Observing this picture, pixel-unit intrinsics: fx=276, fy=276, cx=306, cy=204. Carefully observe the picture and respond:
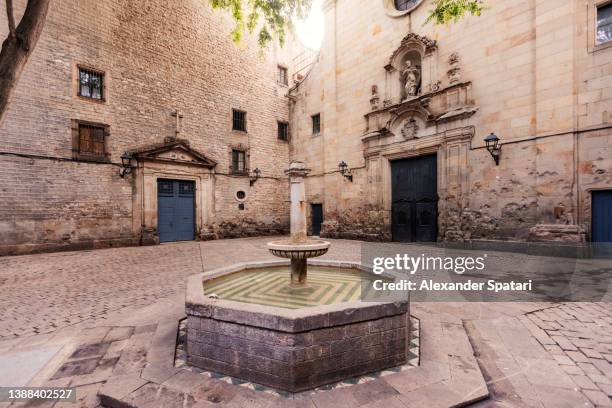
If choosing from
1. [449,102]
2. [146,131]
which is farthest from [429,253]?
[146,131]

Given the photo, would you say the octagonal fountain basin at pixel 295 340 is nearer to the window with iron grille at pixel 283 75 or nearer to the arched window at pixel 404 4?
the arched window at pixel 404 4

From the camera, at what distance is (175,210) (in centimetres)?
1369

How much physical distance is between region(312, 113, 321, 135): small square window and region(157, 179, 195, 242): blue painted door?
7.53 m

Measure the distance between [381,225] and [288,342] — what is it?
1082 cm

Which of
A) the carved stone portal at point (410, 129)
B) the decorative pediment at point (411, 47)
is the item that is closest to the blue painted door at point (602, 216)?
the carved stone portal at point (410, 129)

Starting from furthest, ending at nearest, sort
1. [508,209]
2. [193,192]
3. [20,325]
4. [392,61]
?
[193,192], [392,61], [508,209], [20,325]

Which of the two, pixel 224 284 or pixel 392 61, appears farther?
pixel 392 61

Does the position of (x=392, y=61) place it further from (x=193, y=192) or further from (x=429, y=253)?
(x=193, y=192)

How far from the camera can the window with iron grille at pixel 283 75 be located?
17797 mm

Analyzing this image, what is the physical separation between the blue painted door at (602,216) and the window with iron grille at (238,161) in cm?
1455

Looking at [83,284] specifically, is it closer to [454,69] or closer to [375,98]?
[375,98]

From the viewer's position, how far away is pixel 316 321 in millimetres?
2441

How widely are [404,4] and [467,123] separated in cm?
672

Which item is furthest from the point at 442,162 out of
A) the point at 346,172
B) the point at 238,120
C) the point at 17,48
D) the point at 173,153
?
the point at 173,153
